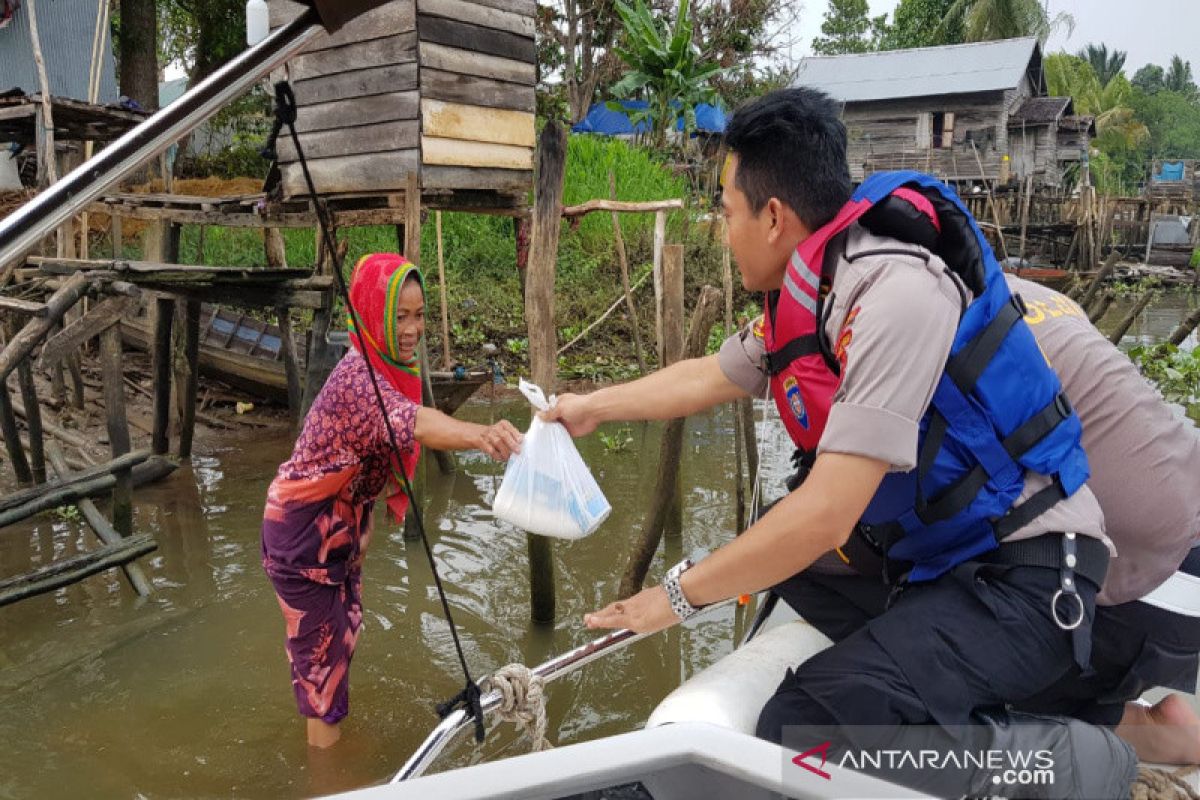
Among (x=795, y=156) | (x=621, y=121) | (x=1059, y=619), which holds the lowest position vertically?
(x=1059, y=619)

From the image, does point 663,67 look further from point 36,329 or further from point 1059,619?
point 1059,619

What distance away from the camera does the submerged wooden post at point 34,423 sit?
7.25 m

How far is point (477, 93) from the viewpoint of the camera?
782cm

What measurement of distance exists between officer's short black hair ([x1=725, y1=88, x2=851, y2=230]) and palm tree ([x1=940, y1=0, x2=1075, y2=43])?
36.3 m

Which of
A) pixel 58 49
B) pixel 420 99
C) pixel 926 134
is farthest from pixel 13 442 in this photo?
pixel 926 134

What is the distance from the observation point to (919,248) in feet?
6.98

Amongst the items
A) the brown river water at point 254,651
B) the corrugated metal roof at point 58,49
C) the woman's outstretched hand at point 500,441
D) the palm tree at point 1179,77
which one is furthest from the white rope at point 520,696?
the palm tree at point 1179,77

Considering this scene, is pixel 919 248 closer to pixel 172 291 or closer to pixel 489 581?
pixel 489 581

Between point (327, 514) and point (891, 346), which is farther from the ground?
point (891, 346)

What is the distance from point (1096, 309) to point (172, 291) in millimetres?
9346

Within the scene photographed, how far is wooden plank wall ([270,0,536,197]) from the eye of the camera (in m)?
7.41

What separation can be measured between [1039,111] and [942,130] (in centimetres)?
334

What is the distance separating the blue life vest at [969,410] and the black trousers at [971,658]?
121mm

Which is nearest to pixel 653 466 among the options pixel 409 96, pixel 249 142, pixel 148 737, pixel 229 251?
pixel 409 96
